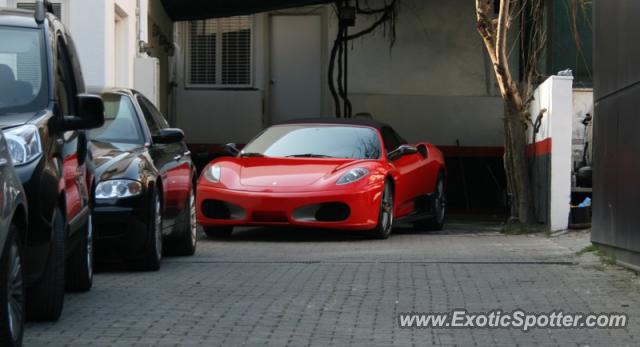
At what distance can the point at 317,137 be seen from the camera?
50.1ft

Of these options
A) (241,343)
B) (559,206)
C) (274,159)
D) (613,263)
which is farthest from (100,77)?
(241,343)

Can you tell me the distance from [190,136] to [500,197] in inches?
238

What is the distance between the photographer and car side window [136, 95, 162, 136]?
1153 cm

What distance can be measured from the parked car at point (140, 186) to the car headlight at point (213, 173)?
1.70m

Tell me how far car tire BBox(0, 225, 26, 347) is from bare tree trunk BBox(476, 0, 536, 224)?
35.0 feet

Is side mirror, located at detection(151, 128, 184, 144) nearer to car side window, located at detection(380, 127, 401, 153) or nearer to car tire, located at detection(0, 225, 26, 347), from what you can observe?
car side window, located at detection(380, 127, 401, 153)

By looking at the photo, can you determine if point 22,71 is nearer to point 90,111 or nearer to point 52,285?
point 90,111

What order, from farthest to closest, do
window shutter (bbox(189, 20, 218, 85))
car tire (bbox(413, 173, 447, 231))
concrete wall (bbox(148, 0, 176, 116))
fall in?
window shutter (bbox(189, 20, 218, 85))
concrete wall (bbox(148, 0, 176, 116))
car tire (bbox(413, 173, 447, 231))

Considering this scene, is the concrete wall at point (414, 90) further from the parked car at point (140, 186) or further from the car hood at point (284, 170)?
the parked car at point (140, 186)

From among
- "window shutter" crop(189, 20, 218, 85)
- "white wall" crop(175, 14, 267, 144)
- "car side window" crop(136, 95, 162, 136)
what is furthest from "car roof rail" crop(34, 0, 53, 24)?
"window shutter" crop(189, 20, 218, 85)

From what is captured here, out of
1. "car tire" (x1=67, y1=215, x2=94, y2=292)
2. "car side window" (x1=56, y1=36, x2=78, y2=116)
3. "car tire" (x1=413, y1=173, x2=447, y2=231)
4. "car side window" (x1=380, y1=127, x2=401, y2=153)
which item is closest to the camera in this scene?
"car side window" (x1=56, y1=36, x2=78, y2=116)

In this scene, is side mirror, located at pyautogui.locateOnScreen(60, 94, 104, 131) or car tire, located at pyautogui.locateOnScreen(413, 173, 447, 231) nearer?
side mirror, located at pyautogui.locateOnScreen(60, 94, 104, 131)

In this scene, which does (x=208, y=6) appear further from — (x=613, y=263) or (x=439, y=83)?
(x=613, y=263)

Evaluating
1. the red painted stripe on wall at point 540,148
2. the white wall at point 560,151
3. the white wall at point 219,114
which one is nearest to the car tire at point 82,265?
the white wall at point 560,151
